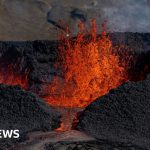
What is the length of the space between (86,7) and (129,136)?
9.96m

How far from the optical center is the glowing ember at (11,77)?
10766mm

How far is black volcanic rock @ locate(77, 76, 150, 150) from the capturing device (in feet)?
24.4

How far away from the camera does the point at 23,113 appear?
7.82 meters

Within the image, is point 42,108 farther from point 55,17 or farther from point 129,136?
point 55,17

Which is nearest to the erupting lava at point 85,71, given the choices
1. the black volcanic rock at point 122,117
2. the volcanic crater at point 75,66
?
the volcanic crater at point 75,66

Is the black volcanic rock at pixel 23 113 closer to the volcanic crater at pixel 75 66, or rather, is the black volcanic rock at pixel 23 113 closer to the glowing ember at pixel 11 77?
the volcanic crater at pixel 75 66

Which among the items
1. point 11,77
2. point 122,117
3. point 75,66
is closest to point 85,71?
point 75,66

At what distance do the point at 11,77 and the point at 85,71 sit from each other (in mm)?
1713

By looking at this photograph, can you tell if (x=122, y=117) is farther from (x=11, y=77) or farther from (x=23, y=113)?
(x=11, y=77)

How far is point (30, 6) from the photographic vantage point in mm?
16250

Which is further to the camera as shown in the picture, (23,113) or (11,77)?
(11,77)

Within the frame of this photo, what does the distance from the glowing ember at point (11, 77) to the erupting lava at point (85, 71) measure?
0.68 meters

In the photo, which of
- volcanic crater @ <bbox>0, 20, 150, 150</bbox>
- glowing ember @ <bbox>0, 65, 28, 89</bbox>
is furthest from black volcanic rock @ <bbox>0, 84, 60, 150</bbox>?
glowing ember @ <bbox>0, 65, 28, 89</bbox>

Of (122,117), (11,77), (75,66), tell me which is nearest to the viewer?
(122,117)
